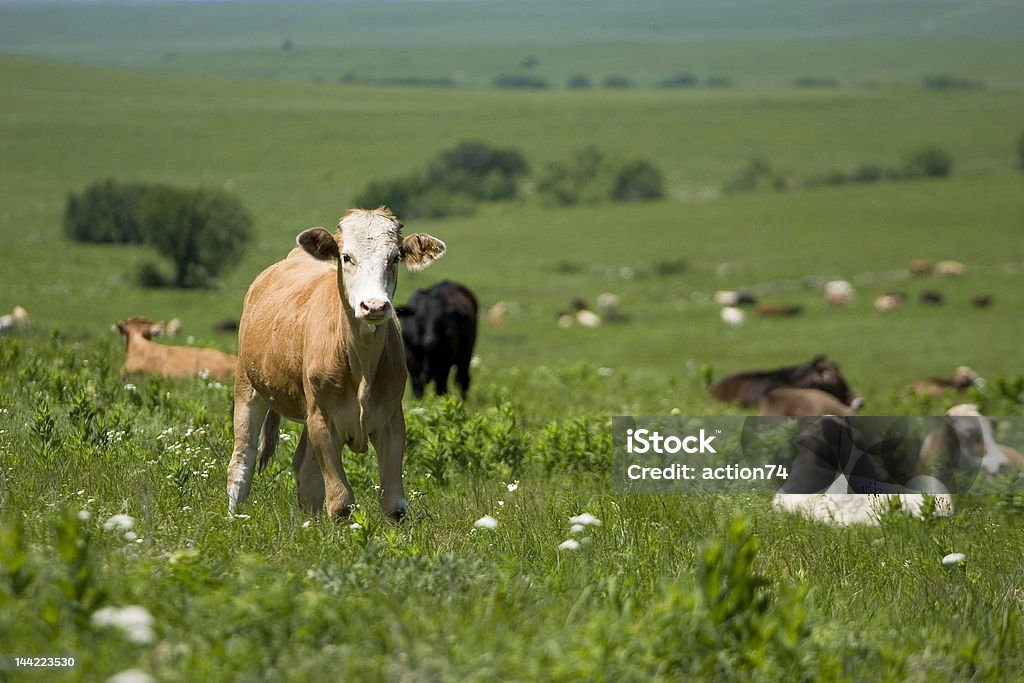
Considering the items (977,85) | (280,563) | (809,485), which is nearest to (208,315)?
(809,485)

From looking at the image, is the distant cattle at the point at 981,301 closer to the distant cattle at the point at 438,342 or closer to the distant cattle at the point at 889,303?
the distant cattle at the point at 889,303

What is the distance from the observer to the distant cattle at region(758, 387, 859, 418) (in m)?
18.0

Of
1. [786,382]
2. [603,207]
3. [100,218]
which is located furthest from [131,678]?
[603,207]

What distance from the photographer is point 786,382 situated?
2109 cm

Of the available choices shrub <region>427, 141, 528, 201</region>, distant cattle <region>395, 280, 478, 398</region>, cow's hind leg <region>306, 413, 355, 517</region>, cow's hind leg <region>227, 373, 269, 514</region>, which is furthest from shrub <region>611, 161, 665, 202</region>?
cow's hind leg <region>306, 413, 355, 517</region>

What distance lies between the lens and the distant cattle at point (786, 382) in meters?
20.3

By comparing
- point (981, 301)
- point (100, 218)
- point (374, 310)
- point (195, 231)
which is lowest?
Answer: point (100, 218)

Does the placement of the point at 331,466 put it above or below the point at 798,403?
above

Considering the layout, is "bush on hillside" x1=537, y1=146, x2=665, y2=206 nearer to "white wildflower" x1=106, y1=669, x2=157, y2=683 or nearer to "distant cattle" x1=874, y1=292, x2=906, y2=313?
"distant cattle" x1=874, y1=292, x2=906, y2=313

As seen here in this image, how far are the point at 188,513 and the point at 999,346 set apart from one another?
3966cm

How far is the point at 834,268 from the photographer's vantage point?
215 ft

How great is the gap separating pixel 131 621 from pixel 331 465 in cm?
339

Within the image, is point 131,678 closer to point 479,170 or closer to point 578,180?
point 578,180

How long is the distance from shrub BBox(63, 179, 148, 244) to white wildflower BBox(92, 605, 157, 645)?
223 feet
